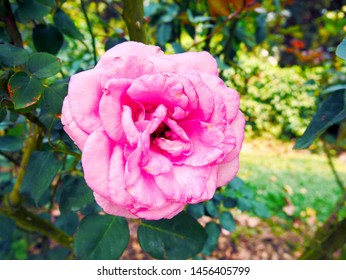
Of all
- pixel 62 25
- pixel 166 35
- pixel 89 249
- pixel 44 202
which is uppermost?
pixel 62 25

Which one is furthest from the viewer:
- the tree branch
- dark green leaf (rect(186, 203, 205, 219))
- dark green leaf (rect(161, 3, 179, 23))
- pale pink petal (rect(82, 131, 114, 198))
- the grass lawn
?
the grass lawn

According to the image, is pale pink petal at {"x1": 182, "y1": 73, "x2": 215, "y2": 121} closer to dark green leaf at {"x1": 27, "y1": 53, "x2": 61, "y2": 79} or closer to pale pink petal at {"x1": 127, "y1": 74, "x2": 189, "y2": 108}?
pale pink petal at {"x1": 127, "y1": 74, "x2": 189, "y2": 108}

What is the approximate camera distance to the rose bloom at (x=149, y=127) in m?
0.54

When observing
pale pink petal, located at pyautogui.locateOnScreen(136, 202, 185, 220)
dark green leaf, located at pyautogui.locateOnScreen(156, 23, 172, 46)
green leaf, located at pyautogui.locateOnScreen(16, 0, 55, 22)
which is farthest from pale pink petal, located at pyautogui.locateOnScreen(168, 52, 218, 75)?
dark green leaf, located at pyautogui.locateOnScreen(156, 23, 172, 46)

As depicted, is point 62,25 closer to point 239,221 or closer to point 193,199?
point 193,199

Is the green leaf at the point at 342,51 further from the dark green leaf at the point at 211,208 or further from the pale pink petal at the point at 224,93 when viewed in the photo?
the dark green leaf at the point at 211,208

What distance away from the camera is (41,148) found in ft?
→ 3.35

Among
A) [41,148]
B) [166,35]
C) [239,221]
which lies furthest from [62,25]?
[239,221]

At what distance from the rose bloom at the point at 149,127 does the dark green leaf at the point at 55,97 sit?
0.54 ft

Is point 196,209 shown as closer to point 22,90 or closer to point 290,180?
point 22,90

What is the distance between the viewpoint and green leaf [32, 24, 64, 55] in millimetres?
993

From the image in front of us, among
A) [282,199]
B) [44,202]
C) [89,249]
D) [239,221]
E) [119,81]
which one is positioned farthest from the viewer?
[282,199]

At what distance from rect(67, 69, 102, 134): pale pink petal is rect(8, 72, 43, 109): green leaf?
0.16 metres

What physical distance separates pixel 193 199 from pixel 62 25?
0.69 metres
